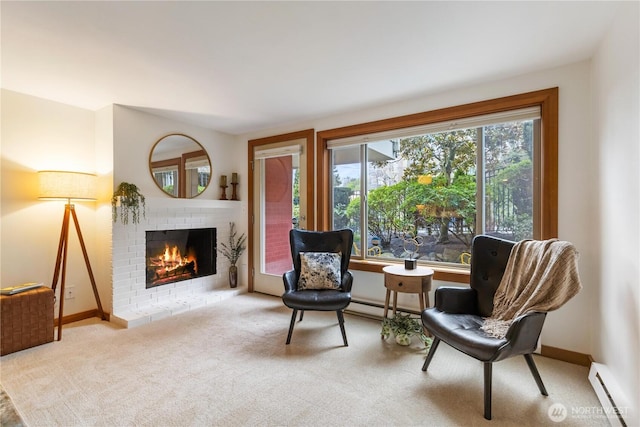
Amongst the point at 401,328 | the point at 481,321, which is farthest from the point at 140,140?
the point at 481,321

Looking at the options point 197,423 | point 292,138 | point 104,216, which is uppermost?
point 292,138

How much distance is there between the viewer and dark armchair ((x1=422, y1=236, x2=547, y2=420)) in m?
1.66

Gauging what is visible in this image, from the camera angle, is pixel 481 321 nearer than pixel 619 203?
No

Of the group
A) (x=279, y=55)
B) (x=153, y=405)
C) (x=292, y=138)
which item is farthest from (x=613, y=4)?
(x=153, y=405)

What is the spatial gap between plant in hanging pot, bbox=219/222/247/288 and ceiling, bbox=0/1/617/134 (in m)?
1.97

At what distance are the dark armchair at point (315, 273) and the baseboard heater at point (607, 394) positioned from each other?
165 cm

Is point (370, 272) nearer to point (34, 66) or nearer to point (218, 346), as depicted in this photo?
point (218, 346)

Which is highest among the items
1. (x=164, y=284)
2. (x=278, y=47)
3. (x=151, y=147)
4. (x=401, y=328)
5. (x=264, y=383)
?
(x=278, y=47)

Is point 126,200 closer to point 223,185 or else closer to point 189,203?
point 189,203

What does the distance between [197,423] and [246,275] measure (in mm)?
2723

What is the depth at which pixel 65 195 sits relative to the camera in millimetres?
2791

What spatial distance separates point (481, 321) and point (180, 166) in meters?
3.65

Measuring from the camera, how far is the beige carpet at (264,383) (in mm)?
1670

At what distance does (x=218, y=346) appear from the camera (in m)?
2.53
